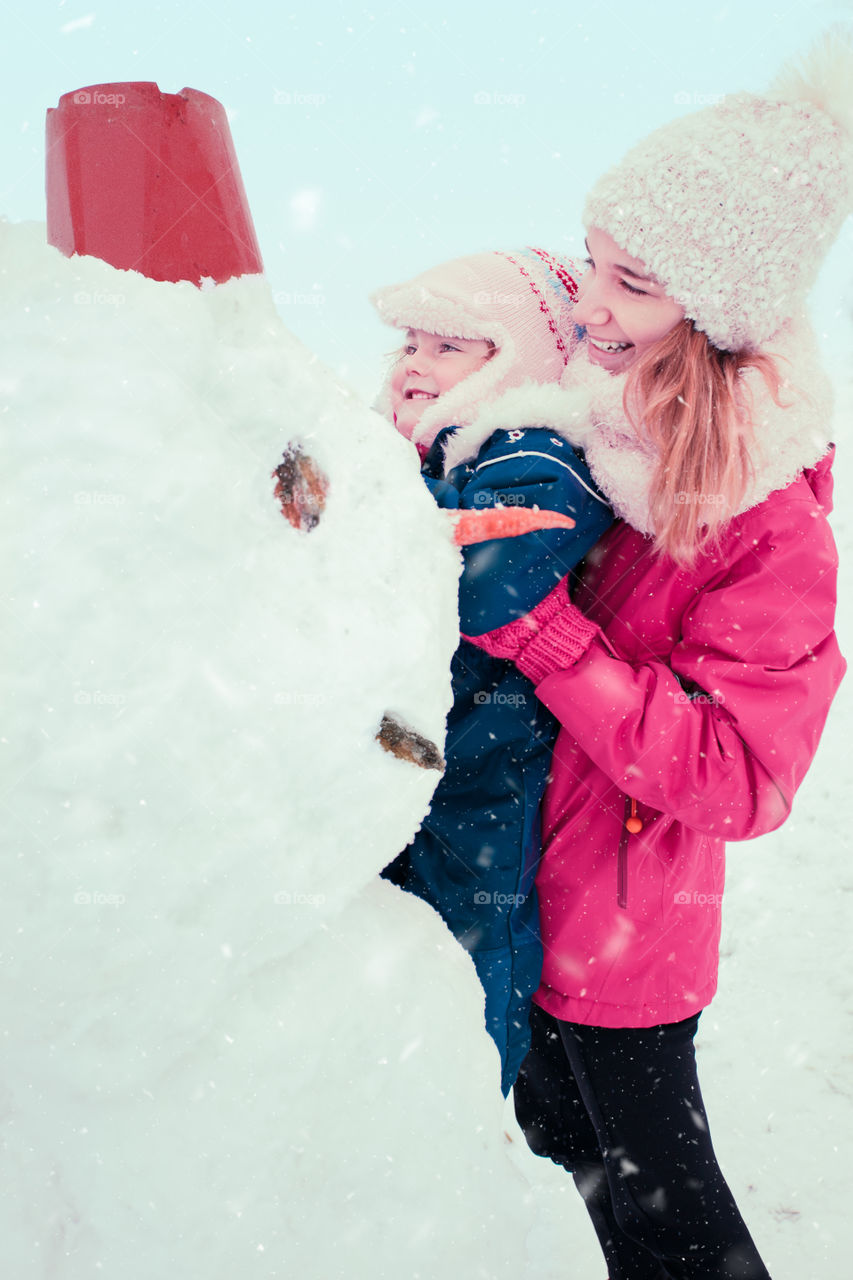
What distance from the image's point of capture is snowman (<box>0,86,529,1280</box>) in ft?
2.68

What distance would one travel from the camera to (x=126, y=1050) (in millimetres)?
890

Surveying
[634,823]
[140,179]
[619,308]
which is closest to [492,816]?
[634,823]

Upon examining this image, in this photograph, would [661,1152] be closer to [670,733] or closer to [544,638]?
[670,733]

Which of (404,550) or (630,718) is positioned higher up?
(404,550)

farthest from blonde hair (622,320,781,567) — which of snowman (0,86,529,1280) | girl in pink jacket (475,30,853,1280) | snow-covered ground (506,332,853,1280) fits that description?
snow-covered ground (506,332,853,1280)

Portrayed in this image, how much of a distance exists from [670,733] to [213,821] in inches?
25.2

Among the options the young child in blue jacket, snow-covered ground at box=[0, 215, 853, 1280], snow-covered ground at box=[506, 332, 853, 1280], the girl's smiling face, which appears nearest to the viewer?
snow-covered ground at box=[0, 215, 853, 1280]

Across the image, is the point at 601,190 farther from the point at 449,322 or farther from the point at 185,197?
the point at 185,197

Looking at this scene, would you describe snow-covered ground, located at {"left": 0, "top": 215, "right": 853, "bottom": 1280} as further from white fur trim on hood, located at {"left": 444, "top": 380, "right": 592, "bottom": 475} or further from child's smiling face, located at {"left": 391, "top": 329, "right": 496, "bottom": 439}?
child's smiling face, located at {"left": 391, "top": 329, "right": 496, "bottom": 439}

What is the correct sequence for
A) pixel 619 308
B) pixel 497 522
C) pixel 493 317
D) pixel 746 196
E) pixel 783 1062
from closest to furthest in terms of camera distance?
pixel 497 522, pixel 746 196, pixel 619 308, pixel 493 317, pixel 783 1062

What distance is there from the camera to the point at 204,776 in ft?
2.80

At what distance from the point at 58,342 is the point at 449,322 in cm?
76

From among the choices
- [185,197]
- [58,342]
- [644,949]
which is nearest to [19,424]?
[58,342]

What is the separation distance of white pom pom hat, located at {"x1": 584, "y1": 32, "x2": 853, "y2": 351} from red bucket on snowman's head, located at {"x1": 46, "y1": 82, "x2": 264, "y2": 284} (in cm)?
61
